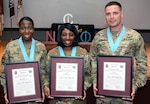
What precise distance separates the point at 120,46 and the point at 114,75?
0.88 feet

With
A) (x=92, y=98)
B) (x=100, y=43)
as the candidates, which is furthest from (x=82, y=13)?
(x=100, y=43)

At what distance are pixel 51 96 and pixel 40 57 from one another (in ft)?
1.23

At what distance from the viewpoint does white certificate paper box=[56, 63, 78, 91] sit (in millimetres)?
2564

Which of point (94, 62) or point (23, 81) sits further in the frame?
point (94, 62)

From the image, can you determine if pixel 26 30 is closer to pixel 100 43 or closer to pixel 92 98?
pixel 100 43

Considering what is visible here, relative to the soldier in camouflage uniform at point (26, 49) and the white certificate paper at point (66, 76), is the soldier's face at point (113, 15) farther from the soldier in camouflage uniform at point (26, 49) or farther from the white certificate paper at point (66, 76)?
the soldier in camouflage uniform at point (26, 49)

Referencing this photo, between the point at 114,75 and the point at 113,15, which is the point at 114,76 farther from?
the point at 113,15

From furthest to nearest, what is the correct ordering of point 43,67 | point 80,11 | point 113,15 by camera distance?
point 80,11 < point 43,67 < point 113,15

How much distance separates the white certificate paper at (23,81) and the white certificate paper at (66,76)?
236 millimetres

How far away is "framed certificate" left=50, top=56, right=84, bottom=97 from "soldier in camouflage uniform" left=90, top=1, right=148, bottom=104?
0.14m

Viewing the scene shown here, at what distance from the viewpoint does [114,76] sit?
254 centimetres

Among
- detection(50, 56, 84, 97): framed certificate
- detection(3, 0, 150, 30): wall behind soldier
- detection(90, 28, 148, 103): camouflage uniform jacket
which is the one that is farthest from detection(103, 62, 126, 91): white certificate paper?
detection(3, 0, 150, 30): wall behind soldier

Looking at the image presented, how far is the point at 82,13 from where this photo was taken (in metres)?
6.05

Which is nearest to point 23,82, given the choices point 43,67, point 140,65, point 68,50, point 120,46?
point 43,67
